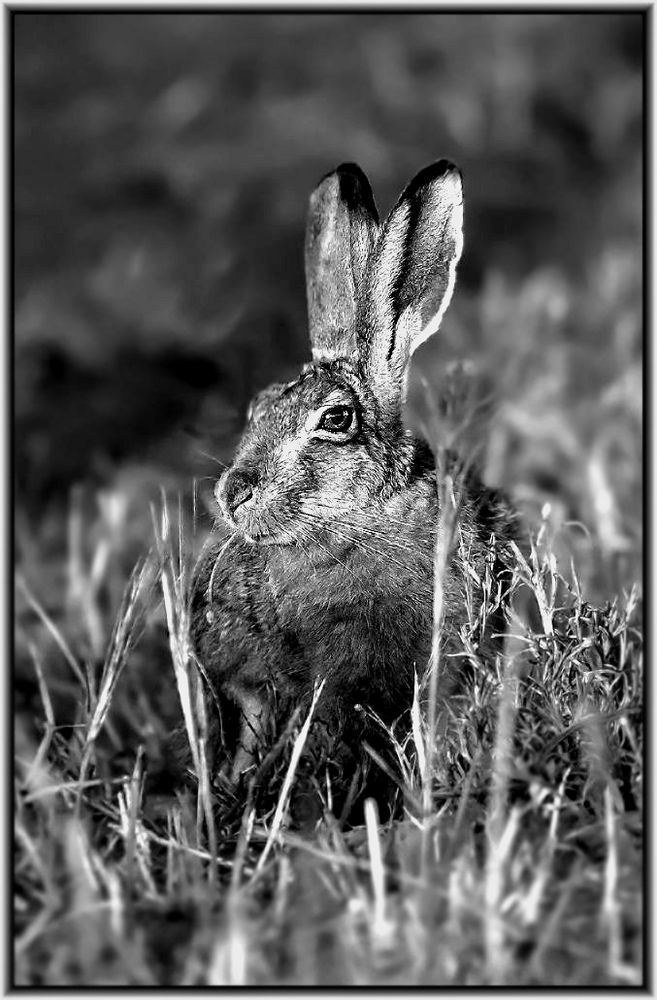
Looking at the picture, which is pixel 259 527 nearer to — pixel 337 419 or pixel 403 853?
pixel 337 419

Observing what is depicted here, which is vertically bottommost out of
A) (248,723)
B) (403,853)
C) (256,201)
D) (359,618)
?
(403,853)

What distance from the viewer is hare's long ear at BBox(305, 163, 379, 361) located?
15.0 ft

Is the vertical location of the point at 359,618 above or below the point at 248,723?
above

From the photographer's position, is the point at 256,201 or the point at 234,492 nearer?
the point at 234,492

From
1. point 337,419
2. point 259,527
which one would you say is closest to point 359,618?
point 259,527

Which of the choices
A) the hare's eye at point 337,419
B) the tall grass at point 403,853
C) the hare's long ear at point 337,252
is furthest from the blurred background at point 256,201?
the tall grass at point 403,853

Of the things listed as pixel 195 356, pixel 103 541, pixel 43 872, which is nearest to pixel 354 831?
pixel 43 872

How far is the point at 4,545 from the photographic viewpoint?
13.2 feet

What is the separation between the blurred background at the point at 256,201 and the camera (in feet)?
22.2

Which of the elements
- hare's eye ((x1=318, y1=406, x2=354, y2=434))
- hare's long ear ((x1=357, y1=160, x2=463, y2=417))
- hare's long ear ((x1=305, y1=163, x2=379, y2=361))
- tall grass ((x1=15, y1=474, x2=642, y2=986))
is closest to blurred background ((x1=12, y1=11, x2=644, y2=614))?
hare's long ear ((x1=305, y1=163, x2=379, y2=361))

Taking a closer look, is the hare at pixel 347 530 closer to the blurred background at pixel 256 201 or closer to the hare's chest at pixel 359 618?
the hare's chest at pixel 359 618

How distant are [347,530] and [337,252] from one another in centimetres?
111

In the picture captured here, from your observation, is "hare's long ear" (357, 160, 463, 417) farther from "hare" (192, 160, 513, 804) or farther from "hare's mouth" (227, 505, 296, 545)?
"hare's mouth" (227, 505, 296, 545)

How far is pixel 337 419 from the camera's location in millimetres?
4227
